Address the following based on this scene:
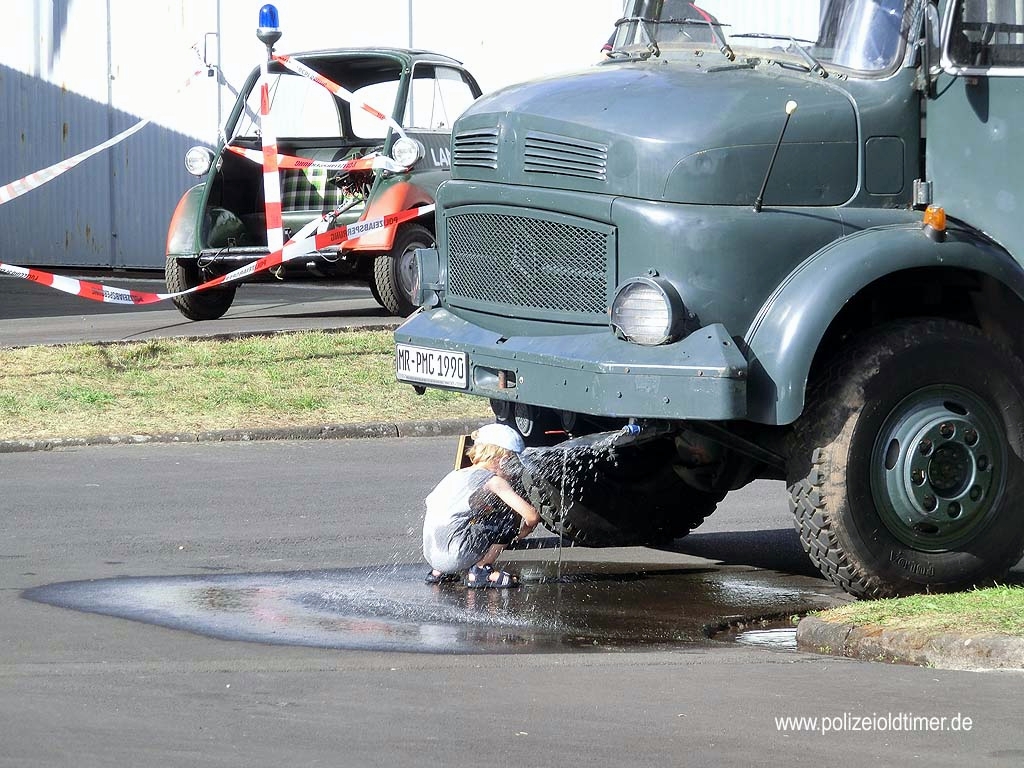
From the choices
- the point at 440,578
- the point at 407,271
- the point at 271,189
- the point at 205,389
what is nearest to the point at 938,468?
the point at 440,578

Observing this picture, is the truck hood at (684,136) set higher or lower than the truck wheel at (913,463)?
higher

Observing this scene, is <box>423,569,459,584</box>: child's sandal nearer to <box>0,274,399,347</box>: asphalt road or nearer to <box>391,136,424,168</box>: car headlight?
<box>0,274,399,347</box>: asphalt road

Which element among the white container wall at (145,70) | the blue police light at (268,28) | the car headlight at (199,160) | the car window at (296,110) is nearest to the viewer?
the blue police light at (268,28)

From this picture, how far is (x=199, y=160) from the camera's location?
18141 millimetres

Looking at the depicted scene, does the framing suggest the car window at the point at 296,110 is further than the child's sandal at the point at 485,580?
Yes

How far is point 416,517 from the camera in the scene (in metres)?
9.39

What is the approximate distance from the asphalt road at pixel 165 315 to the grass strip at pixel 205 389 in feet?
4.05

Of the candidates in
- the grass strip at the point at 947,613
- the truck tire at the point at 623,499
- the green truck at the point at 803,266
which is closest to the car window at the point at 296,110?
the truck tire at the point at 623,499

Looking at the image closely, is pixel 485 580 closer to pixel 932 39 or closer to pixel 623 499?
pixel 623 499

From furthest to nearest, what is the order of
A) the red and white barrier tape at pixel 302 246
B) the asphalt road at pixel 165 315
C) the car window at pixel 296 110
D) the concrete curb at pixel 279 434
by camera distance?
the car window at pixel 296 110 < the red and white barrier tape at pixel 302 246 < the asphalt road at pixel 165 315 < the concrete curb at pixel 279 434

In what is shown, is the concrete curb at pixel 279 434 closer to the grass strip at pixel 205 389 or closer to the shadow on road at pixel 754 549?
the grass strip at pixel 205 389

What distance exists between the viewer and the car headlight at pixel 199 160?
18.1 m

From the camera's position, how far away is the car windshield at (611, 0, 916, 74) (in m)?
7.48

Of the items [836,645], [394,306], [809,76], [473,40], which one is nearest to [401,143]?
[394,306]
